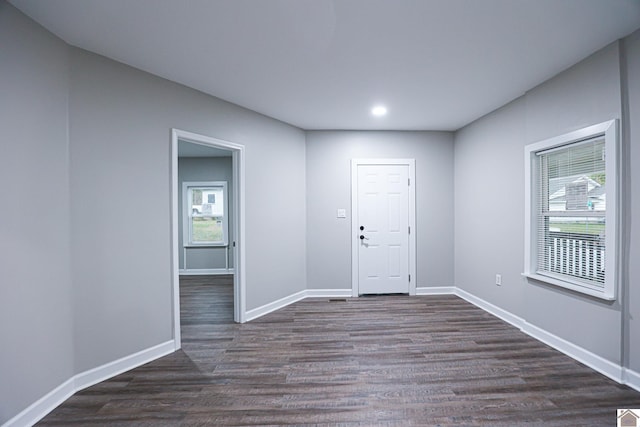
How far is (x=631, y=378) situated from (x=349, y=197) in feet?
11.4

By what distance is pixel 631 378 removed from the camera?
2350 millimetres

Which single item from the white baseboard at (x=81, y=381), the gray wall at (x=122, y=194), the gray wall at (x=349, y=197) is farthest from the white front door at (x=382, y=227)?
the white baseboard at (x=81, y=381)

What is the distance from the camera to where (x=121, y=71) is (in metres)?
2.70

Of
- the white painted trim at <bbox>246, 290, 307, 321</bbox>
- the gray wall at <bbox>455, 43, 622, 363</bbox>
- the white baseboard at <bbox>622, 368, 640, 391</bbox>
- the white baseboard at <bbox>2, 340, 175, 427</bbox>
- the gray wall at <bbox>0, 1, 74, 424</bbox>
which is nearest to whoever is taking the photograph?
the gray wall at <bbox>0, 1, 74, 424</bbox>

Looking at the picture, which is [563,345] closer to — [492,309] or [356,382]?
[492,309]

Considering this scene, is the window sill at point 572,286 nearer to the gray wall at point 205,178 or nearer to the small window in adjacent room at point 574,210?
the small window in adjacent room at point 574,210

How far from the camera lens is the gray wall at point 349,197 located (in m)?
4.95

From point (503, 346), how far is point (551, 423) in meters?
1.16

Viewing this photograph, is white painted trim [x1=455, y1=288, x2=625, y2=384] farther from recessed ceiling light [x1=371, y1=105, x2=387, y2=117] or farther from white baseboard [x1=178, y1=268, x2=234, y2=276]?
white baseboard [x1=178, y1=268, x2=234, y2=276]

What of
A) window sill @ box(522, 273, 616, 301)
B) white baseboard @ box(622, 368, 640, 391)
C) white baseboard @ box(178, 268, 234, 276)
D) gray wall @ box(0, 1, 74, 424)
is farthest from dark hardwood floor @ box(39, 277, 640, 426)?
white baseboard @ box(178, 268, 234, 276)

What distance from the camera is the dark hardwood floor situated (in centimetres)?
208

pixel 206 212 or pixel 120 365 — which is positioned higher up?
pixel 206 212

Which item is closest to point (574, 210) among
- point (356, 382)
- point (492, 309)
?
point (492, 309)

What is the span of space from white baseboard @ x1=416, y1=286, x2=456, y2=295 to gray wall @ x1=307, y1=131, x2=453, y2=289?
0.06 metres
